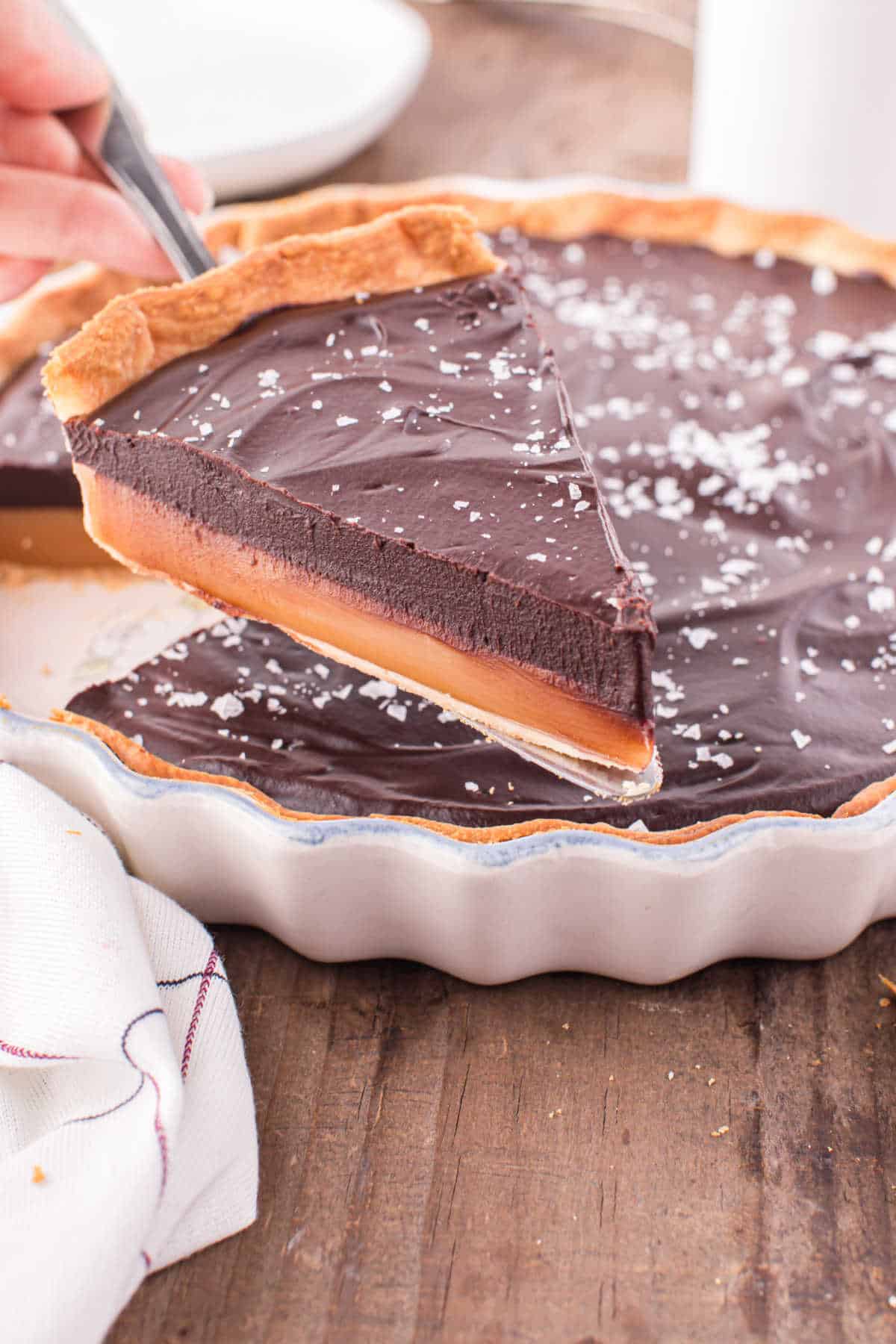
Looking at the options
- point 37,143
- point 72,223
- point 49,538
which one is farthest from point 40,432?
point 37,143

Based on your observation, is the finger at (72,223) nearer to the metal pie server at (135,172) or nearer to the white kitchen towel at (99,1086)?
the metal pie server at (135,172)

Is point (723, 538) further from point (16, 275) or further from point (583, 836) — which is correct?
point (16, 275)

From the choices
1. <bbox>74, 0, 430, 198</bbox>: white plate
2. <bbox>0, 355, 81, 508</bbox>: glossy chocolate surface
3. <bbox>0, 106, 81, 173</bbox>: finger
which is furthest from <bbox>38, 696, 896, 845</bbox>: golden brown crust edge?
<bbox>74, 0, 430, 198</bbox>: white plate

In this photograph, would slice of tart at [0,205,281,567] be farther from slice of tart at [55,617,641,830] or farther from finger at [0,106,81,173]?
slice of tart at [55,617,641,830]

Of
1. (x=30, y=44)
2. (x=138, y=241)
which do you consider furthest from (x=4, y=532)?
(x=30, y=44)

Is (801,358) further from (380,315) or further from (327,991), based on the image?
(327,991)
